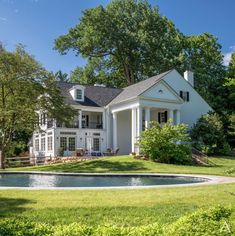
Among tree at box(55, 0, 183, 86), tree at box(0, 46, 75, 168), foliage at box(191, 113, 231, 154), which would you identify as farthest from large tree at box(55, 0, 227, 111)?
tree at box(0, 46, 75, 168)

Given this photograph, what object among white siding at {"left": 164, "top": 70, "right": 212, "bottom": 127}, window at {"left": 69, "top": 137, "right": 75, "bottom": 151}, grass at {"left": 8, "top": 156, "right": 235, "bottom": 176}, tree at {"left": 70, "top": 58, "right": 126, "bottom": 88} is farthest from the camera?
tree at {"left": 70, "top": 58, "right": 126, "bottom": 88}

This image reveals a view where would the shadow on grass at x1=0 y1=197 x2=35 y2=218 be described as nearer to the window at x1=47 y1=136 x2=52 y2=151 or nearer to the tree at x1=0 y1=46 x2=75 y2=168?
the tree at x1=0 y1=46 x2=75 y2=168

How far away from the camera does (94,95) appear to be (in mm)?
40562

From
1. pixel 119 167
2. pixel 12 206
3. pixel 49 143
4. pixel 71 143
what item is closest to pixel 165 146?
pixel 119 167

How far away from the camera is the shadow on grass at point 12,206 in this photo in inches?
314

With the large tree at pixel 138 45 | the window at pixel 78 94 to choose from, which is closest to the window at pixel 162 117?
the window at pixel 78 94

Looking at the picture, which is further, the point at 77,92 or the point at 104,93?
the point at 104,93

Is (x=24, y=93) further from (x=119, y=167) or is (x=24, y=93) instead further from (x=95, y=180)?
(x=95, y=180)

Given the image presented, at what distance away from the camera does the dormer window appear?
1501 inches

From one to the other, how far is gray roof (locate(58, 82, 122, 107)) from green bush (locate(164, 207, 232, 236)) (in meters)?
32.9

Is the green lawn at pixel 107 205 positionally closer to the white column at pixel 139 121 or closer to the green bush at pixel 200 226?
the green bush at pixel 200 226

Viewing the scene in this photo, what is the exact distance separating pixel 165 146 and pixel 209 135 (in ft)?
28.8

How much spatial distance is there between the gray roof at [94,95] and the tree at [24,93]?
883 centimetres

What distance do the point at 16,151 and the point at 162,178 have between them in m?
28.1
